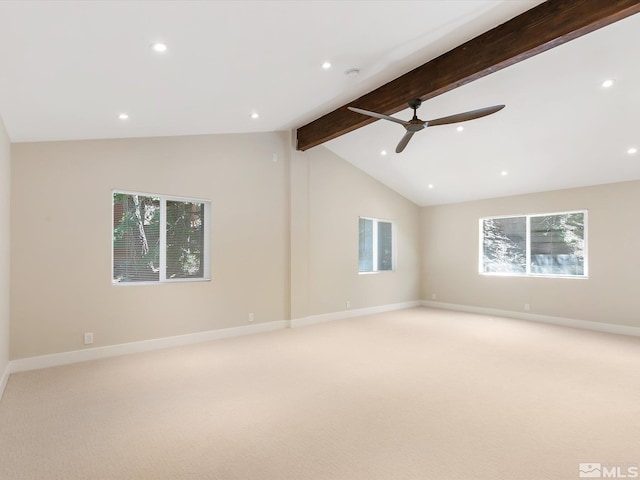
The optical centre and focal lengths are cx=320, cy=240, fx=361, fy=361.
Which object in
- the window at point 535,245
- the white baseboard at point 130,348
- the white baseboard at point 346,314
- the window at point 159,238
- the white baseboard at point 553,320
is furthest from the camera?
the window at point 535,245

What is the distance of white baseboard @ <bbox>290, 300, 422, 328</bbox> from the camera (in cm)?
602

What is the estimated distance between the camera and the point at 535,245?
6770mm

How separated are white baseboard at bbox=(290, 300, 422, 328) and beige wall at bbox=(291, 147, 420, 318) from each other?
8 cm

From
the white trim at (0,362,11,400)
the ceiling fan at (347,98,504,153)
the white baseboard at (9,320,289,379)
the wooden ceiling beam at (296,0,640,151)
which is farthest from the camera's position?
the white baseboard at (9,320,289,379)

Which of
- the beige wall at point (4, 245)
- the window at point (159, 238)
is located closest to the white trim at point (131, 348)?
the beige wall at point (4, 245)

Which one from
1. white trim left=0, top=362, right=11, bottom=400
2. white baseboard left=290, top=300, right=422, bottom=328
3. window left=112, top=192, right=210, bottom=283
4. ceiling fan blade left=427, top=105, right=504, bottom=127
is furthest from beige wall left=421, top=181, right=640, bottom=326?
white trim left=0, top=362, right=11, bottom=400

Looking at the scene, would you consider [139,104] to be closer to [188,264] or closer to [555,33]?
[188,264]

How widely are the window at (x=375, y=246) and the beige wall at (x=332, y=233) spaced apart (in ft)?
0.58

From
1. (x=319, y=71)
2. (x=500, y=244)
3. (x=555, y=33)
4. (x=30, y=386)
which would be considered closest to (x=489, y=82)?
(x=555, y=33)

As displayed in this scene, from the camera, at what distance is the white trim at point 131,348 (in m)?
3.79

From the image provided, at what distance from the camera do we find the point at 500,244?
7.24 m

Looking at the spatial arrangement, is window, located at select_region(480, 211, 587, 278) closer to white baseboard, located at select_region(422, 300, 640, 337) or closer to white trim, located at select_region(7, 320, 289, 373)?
white baseboard, located at select_region(422, 300, 640, 337)

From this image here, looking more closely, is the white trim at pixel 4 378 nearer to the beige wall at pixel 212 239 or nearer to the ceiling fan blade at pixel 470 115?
the beige wall at pixel 212 239

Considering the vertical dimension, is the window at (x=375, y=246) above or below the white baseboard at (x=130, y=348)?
above
